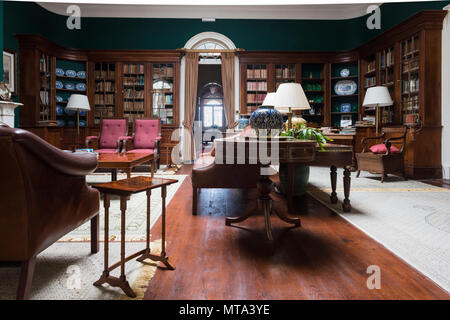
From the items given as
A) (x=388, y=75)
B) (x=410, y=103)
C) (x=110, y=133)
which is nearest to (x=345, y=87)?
(x=388, y=75)

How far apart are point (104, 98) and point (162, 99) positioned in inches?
55.4

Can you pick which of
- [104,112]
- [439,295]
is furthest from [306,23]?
[439,295]

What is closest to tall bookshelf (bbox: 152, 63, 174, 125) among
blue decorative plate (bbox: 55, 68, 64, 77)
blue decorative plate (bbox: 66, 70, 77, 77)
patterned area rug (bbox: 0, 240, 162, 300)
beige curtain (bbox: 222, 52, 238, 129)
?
beige curtain (bbox: 222, 52, 238, 129)

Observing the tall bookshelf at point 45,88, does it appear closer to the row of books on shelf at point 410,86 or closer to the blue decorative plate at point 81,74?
the blue decorative plate at point 81,74

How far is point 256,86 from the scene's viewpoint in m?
7.51

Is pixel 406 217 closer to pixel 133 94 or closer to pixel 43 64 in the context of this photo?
pixel 133 94

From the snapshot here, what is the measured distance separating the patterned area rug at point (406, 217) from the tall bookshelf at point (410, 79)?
1310 mm

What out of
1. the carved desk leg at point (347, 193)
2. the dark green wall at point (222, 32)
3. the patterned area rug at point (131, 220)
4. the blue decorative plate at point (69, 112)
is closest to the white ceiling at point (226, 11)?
the dark green wall at point (222, 32)

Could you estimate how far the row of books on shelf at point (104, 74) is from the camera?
7395 mm

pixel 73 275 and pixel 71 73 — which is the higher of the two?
pixel 71 73

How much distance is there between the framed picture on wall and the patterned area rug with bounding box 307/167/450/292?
597cm

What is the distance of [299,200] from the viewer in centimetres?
360
